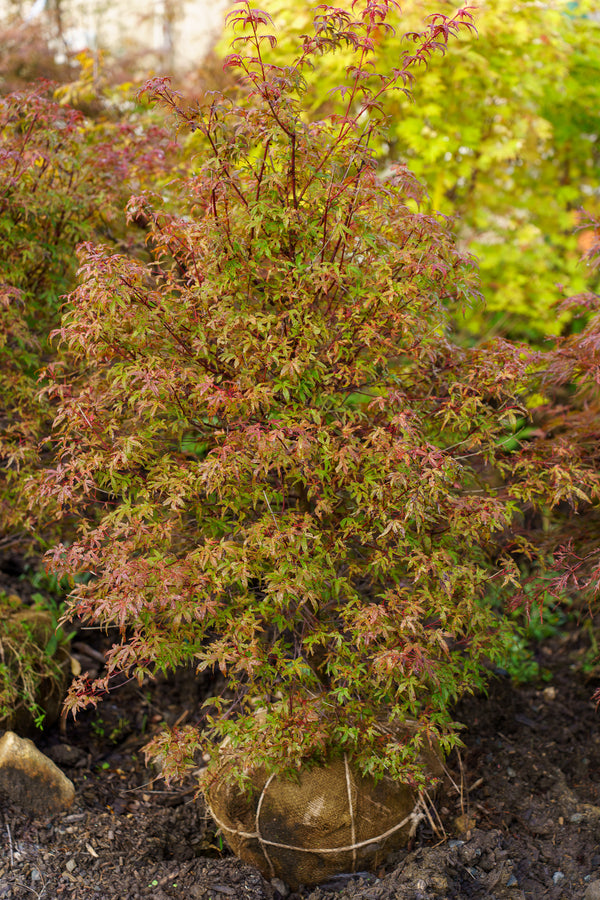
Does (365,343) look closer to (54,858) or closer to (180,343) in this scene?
(180,343)

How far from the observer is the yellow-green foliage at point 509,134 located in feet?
17.1

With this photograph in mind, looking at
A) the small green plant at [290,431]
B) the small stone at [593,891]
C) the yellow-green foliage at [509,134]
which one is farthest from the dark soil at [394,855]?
the yellow-green foliage at [509,134]

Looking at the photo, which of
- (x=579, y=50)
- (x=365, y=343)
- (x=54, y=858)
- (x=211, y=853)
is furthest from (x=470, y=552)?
(x=579, y=50)

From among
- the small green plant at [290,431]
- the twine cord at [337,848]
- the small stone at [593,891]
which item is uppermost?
the small green plant at [290,431]

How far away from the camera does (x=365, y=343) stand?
2676 millimetres

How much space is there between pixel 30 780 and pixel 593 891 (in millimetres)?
2407

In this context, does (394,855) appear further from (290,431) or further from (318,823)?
(290,431)

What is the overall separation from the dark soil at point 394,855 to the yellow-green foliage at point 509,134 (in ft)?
8.74

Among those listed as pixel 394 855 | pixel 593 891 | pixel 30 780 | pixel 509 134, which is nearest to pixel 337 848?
pixel 394 855

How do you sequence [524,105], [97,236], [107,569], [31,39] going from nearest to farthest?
[107,569] < [97,236] < [524,105] < [31,39]

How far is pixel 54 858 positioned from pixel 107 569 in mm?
1364

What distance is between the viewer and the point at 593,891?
2.68m

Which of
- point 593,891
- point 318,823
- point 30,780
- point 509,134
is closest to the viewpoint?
point 593,891

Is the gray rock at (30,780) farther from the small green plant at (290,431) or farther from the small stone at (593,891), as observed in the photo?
the small stone at (593,891)
